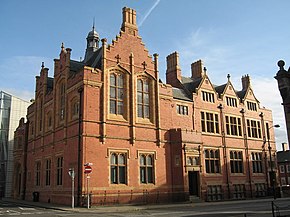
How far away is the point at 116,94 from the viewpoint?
107 feet

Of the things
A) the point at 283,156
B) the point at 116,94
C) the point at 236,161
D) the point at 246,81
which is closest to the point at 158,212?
the point at 116,94

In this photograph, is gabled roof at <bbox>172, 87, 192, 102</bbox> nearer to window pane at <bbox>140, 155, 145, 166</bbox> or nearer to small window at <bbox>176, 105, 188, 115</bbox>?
small window at <bbox>176, 105, 188, 115</bbox>

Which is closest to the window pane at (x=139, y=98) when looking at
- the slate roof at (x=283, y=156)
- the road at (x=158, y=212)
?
the road at (x=158, y=212)

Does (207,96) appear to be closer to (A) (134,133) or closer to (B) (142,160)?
(A) (134,133)

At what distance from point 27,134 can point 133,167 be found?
21674mm

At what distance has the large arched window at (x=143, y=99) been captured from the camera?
113 ft

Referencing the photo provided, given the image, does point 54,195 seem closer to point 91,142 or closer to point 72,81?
point 91,142

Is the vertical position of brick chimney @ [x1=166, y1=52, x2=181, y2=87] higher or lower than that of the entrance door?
higher

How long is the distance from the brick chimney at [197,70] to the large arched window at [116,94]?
55.6 feet

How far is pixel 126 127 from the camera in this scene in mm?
32375

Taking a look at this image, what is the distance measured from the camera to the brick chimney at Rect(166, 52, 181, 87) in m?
43.5

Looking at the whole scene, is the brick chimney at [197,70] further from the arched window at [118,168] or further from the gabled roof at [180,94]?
the arched window at [118,168]

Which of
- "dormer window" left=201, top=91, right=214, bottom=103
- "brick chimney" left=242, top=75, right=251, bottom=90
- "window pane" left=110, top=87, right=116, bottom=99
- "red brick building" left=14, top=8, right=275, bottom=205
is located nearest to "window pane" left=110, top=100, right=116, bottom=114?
"red brick building" left=14, top=8, right=275, bottom=205

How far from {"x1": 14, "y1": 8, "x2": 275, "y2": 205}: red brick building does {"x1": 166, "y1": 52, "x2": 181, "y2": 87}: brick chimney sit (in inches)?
5.4
